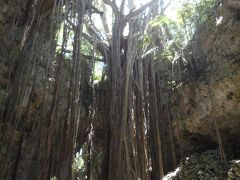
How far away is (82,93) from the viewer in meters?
5.75

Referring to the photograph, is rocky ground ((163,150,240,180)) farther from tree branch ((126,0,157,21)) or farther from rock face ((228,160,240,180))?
tree branch ((126,0,157,21))

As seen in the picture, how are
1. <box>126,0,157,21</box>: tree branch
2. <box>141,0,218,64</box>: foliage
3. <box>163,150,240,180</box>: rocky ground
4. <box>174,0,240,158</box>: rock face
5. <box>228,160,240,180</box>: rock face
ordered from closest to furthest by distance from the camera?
<box>228,160,240,180</box>: rock face < <box>163,150,240,180</box>: rocky ground < <box>174,0,240,158</box>: rock face < <box>141,0,218,64</box>: foliage < <box>126,0,157,21</box>: tree branch

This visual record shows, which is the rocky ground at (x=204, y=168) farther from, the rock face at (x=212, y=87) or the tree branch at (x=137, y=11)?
the tree branch at (x=137, y=11)

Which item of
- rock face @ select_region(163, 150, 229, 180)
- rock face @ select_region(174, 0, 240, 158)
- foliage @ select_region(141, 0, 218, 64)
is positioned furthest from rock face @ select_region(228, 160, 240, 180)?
foliage @ select_region(141, 0, 218, 64)

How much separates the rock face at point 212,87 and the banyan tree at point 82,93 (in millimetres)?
248

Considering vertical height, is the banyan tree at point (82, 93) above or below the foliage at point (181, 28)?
below

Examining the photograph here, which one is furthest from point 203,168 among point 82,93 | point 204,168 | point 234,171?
point 82,93

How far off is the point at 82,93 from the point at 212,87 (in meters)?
2.09

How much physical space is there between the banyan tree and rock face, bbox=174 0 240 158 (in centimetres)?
25

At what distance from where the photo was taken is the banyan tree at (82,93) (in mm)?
3982

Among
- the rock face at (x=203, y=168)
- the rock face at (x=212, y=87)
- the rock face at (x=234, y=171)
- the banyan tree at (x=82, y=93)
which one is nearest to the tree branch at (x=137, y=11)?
the banyan tree at (x=82, y=93)

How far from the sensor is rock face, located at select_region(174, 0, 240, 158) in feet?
16.1

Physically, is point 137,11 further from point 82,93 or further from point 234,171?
point 234,171

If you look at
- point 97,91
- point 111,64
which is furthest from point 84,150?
point 111,64
